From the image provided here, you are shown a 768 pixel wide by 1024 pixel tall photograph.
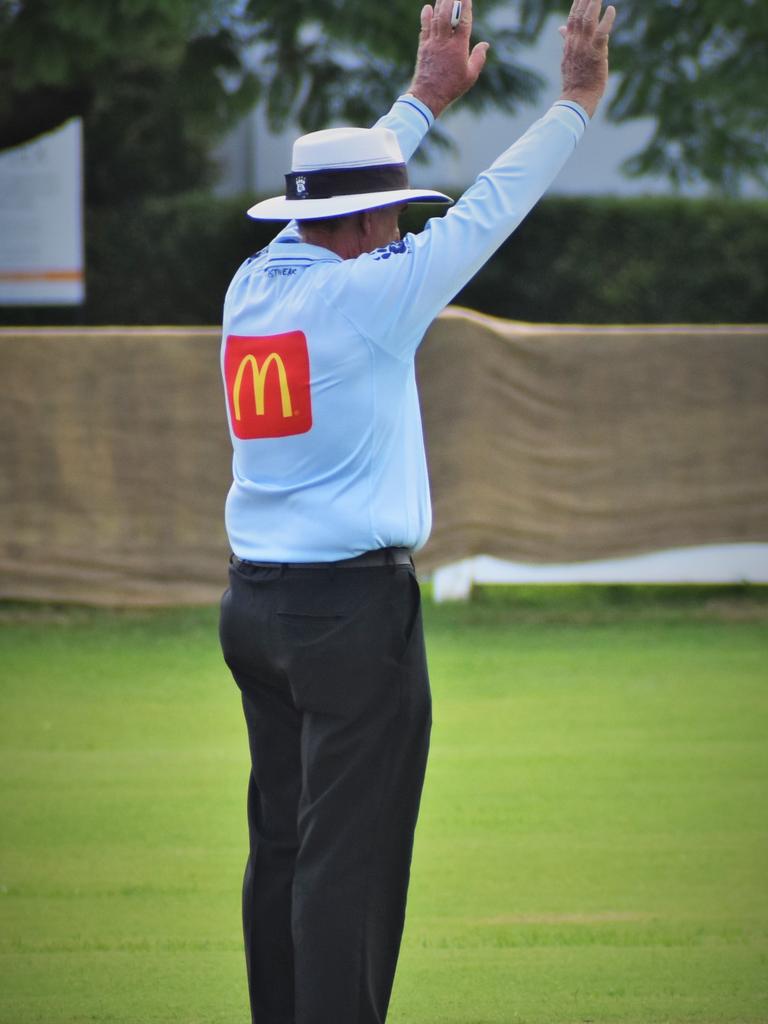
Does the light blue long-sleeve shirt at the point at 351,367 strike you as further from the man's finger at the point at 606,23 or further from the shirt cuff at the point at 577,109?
the man's finger at the point at 606,23

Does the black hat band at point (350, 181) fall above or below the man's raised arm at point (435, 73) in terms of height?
below

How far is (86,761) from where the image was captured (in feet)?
22.0

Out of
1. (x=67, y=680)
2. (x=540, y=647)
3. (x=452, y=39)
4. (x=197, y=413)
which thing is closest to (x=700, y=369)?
(x=540, y=647)

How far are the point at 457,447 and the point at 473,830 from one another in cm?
452

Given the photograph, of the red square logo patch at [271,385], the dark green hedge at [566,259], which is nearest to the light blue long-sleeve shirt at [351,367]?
the red square logo patch at [271,385]

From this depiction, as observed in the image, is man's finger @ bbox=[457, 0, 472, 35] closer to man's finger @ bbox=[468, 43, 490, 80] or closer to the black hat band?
man's finger @ bbox=[468, 43, 490, 80]

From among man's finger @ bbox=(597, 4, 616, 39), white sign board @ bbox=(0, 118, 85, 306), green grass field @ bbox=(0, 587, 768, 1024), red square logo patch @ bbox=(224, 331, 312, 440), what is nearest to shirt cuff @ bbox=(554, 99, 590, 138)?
man's finger @ bbox=(597, 4, 616, 39)

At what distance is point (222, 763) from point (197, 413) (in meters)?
3.74

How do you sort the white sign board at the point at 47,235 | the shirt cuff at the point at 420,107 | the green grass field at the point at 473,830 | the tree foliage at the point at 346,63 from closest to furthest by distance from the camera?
the shirt cuff at the point at 420,107 < the green grass field at the point at 473,830 < the tree foliage at the point at 346,63 < the white sign board at the point at 47,235

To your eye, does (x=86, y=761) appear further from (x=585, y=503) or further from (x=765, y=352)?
(x=765, y=352)

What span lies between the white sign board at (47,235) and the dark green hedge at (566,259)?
3410 mm

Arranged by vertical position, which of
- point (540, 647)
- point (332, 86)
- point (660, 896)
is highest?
point (332, 86)

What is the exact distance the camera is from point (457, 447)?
9.95 metres

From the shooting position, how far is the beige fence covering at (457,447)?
9953 millimetres
